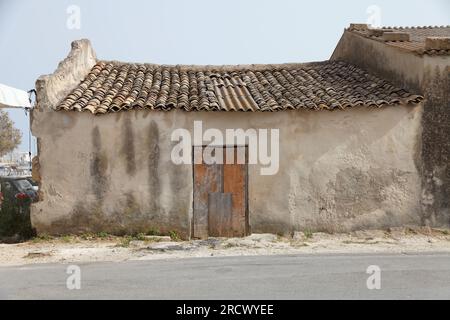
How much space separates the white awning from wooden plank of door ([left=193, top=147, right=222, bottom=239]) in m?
4.87

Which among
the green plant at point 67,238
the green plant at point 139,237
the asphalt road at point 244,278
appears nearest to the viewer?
the asphalt road at point 244,278

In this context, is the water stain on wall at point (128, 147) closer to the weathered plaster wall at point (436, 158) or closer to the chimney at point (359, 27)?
the weathered plaster wall at point (436, 158)

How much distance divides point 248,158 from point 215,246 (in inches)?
88.8

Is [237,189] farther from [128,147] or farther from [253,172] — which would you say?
[128,147]

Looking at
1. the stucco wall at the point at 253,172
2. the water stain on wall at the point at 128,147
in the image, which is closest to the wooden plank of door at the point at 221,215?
the stucco wall at the point at 253,172

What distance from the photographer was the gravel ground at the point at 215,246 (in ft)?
33.5

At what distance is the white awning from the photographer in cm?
1286

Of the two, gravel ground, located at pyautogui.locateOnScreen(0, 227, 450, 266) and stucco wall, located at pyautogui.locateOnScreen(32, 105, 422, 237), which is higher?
stucco wall, located at pyautogui.locateOnScreen(32, 105, 422, 237)

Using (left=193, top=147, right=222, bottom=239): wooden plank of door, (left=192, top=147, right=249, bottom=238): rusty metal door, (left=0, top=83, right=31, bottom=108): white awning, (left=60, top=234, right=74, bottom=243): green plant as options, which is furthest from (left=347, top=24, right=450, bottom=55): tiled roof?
(left=0, top=83, right=31, bottom=108): white awning

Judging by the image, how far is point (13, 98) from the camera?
13320 millimetres

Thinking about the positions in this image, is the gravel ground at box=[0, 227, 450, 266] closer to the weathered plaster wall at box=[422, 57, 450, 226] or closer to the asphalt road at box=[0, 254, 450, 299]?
the weathered plaster wall at box=[422, 57, 450, 226]

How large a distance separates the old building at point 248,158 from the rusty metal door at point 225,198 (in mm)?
23

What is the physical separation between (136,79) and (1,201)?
4.69m

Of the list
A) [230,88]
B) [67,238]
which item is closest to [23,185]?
[67,238]
